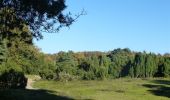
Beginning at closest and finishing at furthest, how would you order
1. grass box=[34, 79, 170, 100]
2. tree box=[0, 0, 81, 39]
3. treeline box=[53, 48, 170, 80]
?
tree box=[0, 0, 81, 39] → grass box=[34, 79, 170, 100] → treeline box=[53, 48, 170, 80]

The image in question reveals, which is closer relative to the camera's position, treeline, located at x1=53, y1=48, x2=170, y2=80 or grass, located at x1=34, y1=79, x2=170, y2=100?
grass, located at x1=34, y1=79, x2=170, y2=100

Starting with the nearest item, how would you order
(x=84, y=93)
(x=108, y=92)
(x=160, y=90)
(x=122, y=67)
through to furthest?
(x=84, y=93)
(x=108, y=92)
(x=160, y=90)
(x=122, y=67)

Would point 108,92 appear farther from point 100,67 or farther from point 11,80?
point 100,67

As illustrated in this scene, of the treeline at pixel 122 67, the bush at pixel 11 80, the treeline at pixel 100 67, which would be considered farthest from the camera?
the treeline at pixel 122 67

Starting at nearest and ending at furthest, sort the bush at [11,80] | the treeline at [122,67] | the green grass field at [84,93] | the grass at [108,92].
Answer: the green grass field at [84,93] → the grass at [108,92] → the bush at [11,80] → the treeline at [122,67]

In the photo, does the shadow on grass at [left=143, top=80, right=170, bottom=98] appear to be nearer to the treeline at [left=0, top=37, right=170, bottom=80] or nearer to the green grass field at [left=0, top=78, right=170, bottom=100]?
the green grass field at [left=0, top=78, right=170, bottom=100]

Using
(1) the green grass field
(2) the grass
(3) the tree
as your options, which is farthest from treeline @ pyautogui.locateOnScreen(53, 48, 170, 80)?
(3) the tree

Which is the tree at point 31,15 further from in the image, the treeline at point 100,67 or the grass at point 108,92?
the treeline at point 100,67

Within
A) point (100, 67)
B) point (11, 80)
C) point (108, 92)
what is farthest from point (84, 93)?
point (100, 67)

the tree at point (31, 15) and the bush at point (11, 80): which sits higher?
the tree at point (31, 15)

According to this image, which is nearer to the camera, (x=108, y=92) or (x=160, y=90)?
(x=108, y=92)

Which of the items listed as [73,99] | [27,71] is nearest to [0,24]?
[73,99]

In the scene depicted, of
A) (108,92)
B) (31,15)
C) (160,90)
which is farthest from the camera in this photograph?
(160,90)

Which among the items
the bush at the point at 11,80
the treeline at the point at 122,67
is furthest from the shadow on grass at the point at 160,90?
the treeline at the point at 122,67
